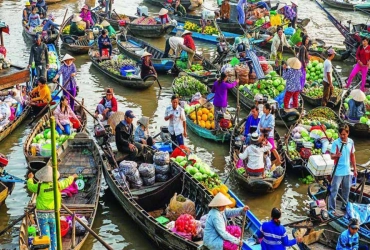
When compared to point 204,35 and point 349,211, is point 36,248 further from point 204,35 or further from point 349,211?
point 204,35

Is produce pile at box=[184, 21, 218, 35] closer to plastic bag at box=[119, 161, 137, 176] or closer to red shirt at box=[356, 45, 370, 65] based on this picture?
red shirt at box=[356, 45, 370, 65]

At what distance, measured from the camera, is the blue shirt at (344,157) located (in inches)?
422

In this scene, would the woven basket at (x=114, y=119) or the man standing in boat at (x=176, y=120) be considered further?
the woven basket at (x=114, y=119)

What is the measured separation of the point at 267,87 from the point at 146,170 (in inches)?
258

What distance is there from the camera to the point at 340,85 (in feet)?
61.0

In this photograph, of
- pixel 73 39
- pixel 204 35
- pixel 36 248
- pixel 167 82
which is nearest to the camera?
pixel 36 248

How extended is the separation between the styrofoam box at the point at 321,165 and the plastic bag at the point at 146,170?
10.7ft

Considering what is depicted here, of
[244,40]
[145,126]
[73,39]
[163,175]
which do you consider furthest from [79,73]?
[163,175]

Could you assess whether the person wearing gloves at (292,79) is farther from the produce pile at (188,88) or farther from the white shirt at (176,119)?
the white shirt at (176,119)

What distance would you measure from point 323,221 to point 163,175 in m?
3.50

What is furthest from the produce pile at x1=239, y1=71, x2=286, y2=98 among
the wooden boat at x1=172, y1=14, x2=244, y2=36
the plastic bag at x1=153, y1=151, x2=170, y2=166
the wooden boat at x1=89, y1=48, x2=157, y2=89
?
the wooden boat at x1=172, y1=14, x2=244, y2=36

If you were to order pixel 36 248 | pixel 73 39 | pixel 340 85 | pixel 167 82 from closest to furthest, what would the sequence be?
1. pixel 36 248
2. pixel 340 85
3. pixel 167 82
4. pixel 73 39

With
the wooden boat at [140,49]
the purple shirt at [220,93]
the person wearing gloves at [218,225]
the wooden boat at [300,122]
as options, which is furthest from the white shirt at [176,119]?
the wooden boat at [140,49]

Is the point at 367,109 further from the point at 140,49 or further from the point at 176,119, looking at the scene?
the point at 140,49
